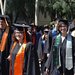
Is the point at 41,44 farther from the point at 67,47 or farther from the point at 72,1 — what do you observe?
the point at 72,1

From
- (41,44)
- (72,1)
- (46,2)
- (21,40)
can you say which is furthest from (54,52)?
(46,2)

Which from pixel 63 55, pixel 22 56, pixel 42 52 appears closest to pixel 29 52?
pixel 22 56

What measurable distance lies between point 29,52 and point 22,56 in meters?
0.16

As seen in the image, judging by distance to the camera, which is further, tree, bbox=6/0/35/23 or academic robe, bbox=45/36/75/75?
tree, bbox=6/0/35/23

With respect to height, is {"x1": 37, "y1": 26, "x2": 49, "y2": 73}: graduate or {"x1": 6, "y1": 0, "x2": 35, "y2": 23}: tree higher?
{"x1": 6, "y1": 0, "x2": 35, "y2": 23}: tree

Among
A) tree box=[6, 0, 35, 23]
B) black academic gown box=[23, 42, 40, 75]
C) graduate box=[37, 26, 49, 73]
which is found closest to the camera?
black academic gown box=[23, 42, 40, 75]

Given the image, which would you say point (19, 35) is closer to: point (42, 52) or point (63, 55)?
point (63, 55)

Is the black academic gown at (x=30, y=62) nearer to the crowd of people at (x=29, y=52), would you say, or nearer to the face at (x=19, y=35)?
the crowd of people at (x=29, y=52)

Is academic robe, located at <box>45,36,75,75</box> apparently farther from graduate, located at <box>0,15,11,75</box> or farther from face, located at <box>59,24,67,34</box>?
graduate, located at <box>0,15,11,75</box>

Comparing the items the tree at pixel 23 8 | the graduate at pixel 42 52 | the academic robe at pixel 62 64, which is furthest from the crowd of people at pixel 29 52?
the tree at pixel 23 8

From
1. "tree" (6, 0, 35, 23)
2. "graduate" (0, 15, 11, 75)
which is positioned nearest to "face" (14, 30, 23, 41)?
"graduate" (0, 15, 11, 75)

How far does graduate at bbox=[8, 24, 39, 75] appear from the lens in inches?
287

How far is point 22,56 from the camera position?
7.39 meters

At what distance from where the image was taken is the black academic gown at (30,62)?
286 inches
